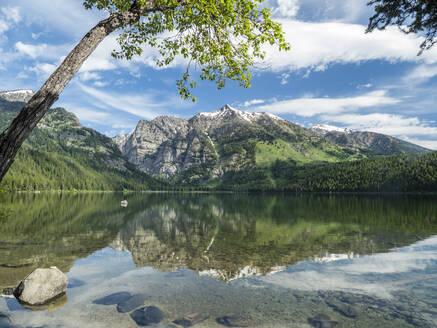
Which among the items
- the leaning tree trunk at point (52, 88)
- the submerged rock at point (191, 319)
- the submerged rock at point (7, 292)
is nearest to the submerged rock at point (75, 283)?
the submerged rock at point (7, 292)

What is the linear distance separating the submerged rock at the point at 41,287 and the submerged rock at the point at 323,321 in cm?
1388

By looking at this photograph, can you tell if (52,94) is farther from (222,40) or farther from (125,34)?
(222,40)

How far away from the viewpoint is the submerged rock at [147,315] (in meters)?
12.3

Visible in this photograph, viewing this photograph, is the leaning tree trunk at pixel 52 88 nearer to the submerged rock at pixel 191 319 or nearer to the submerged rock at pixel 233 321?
the submerged rock at pixel 191 319

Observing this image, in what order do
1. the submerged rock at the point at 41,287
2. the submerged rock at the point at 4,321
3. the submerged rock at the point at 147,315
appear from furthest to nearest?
the submerged rock at the point at 41,287 < the submerged rock at the point at 147,315 < the submerged rock at the point at 4,321

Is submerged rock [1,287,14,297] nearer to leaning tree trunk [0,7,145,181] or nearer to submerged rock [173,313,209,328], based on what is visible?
submerged rock [173,313,209,328]

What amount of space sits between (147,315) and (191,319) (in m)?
2.23

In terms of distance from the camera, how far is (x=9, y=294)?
1520 centimetres

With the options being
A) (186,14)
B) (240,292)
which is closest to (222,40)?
(186,14)

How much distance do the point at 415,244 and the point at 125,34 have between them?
1293 inches

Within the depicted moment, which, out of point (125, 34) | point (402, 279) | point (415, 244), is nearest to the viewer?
point (125, 34)

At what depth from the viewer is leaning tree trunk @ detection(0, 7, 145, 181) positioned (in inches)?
271

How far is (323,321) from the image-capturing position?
12172mm

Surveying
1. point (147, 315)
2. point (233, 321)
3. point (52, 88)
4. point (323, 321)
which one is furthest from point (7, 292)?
point (323, 321)
